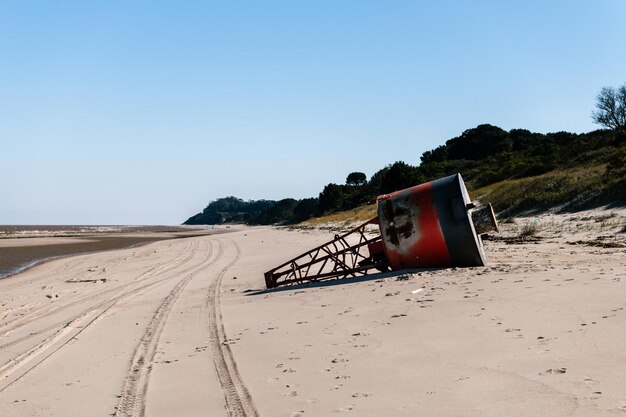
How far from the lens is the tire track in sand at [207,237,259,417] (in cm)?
411

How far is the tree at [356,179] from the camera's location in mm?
111125

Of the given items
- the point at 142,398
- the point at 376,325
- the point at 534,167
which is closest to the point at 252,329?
the point at 376,325

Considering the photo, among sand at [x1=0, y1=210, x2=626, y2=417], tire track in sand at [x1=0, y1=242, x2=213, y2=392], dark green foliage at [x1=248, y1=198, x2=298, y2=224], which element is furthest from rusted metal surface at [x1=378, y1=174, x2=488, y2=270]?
dark green foliage at [x1=248, y1=198, x2=298, y2=224]

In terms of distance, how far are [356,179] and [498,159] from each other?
174 feet

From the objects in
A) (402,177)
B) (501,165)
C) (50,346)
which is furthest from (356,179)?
(50,346)

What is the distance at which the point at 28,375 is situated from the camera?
5.71 m

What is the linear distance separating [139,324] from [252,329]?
2.29 metres

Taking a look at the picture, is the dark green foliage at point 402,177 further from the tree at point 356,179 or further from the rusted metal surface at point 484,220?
the rusted metal surface at point 484,220

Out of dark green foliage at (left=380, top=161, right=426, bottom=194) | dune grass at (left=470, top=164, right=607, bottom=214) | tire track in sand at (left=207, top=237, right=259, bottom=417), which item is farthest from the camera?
dark green foliage at (left=380, top=161, right=426, bottom=194)

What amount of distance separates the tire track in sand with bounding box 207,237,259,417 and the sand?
2 cm

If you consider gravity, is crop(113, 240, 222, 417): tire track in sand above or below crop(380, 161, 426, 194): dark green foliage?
below

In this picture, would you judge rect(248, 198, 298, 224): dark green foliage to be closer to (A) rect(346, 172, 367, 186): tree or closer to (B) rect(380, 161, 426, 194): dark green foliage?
(A) rect(346, 172, 367, 186): tree

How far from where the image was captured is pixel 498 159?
2365 inches

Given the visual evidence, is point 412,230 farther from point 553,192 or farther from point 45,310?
point 553,192
